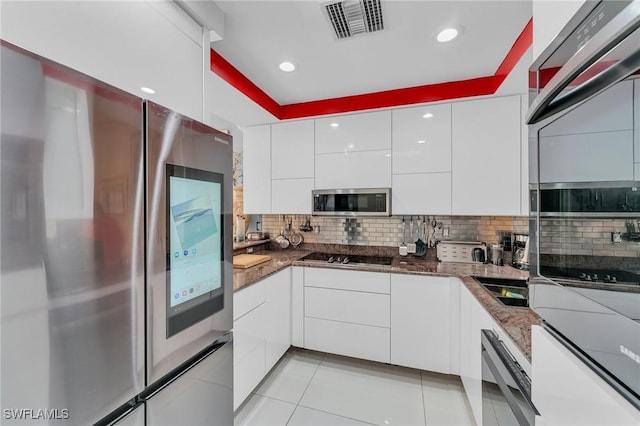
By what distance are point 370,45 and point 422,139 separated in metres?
1.00

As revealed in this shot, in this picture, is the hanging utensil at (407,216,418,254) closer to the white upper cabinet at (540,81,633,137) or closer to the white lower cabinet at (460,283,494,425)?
the white lower cabinet at (460,283,494,425)

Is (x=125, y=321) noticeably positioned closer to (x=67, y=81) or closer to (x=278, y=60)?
(x=67, y=81)

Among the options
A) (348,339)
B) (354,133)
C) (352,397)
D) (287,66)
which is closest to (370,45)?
(287,66)

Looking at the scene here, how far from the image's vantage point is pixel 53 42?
0.74m

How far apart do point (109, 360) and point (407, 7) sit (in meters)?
1.96

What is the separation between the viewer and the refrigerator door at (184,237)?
81cm

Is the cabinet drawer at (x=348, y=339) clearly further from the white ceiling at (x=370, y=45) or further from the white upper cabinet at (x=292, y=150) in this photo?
the white ceiling at (x=370, y=45)

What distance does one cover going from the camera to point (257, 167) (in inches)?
116

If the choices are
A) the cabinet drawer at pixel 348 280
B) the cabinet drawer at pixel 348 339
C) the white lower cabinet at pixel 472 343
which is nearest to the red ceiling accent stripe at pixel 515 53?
the white lower cabinet at pixel 472 343

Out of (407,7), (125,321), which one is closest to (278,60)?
(407,7)

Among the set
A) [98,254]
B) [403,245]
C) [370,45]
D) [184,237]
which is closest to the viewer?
[98,254]

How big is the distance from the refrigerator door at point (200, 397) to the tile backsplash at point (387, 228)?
2.01 meters

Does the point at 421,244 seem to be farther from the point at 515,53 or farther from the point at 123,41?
the point at 123,41

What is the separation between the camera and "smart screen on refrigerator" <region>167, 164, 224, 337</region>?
2.88 feet
